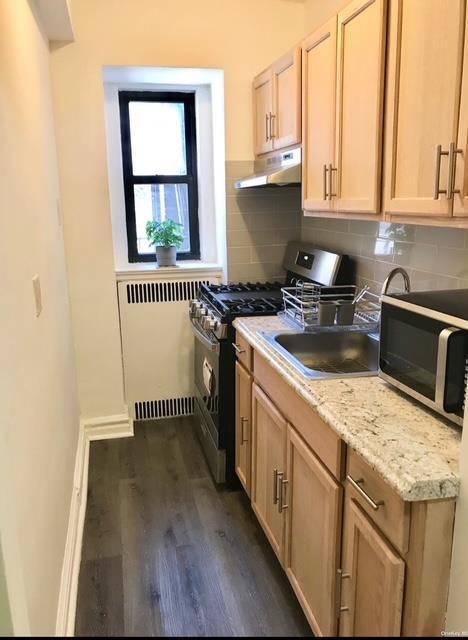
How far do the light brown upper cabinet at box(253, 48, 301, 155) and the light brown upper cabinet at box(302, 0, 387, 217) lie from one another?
0.11m

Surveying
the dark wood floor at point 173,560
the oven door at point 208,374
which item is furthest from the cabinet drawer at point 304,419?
the dark wood floor at point 173,560

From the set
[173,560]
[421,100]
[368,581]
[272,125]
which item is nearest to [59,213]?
[272,125]

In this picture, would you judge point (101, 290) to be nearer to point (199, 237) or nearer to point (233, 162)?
point (199, 237)

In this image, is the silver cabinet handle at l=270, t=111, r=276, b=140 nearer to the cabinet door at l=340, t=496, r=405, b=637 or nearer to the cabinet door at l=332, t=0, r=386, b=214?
the cabinet door at l=332, t=0, r=386, b=214

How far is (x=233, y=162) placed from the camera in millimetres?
3133

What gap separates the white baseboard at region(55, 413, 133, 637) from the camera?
5.79 ft

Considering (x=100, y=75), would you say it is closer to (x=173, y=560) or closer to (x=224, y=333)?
(x=224, y=333)

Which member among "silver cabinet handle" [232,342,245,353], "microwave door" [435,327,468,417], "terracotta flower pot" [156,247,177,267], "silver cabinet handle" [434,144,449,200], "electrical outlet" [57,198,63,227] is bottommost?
"silver cabinet handle" [232,342,245,353]

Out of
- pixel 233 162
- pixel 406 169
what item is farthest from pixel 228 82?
pixel 406 169

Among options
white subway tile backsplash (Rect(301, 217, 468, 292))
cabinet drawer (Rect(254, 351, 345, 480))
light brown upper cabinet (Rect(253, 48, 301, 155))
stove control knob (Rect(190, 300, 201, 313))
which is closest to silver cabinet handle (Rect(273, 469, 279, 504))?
cabinet drawer (Rect(254, 351, 345, 480))

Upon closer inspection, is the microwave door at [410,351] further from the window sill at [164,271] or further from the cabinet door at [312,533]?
the window sill at [164,271]

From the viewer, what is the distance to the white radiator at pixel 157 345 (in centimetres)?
330

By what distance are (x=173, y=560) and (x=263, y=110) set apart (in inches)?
92.8

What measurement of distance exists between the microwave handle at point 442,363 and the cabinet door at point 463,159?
0.36 metres
